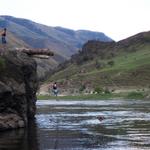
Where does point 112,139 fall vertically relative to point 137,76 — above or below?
below

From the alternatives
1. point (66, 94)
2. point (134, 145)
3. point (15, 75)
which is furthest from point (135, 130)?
point (66, 94)

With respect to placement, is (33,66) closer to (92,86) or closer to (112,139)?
(112,139)

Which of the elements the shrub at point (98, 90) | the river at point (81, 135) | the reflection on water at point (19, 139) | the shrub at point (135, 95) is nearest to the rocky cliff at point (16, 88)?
the river at point (81, 135)

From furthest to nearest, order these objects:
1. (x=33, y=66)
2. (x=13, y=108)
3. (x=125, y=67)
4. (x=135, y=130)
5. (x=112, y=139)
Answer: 1. (x=125, y=67)
2. (x=33, y=66)
3. (x=13, y=108)
4. (x=135, y=130)
5. (x=112, y=139)

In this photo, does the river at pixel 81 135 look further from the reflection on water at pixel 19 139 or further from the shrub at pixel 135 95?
the shrub at pixel 135 95

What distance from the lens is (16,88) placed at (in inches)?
2505

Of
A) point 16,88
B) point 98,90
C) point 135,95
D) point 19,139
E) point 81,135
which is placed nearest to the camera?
point 19,139

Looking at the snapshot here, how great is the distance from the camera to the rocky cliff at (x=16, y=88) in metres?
60.0

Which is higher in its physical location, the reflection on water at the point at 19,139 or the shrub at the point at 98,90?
the shrub at the point at 98,90

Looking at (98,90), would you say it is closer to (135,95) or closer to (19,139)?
(135,95)

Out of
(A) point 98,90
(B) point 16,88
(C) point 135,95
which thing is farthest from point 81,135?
(A) point 98,90

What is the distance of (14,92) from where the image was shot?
62594 mm

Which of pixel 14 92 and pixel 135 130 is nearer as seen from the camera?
pixel 135 130

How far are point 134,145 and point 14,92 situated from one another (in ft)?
69.3
